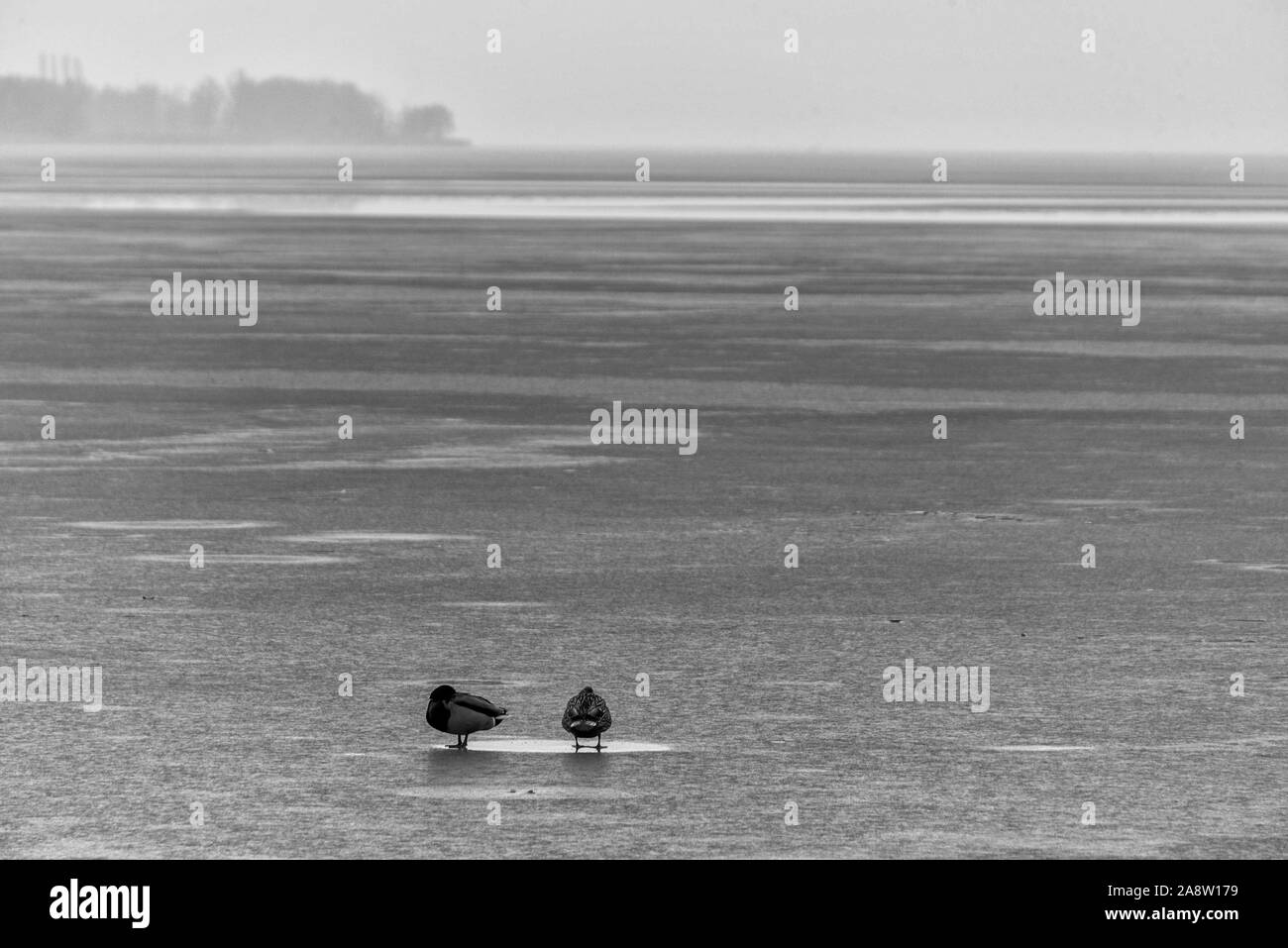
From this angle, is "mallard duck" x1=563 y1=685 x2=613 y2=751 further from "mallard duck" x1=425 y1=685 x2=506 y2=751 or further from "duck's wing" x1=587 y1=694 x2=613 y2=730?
"mallard duck" x1=425 y1=685 x2=506 y2=751

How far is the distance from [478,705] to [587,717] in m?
0.43

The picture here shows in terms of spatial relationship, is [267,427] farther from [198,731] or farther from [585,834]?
[585,834]

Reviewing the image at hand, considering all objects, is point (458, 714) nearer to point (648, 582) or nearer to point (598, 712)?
point (598, 712)

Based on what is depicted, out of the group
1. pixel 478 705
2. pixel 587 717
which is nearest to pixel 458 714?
pixel 478 705

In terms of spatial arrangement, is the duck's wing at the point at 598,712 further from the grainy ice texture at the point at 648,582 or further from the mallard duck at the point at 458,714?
the mallard duck at the point at 458,714

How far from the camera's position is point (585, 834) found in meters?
6.96

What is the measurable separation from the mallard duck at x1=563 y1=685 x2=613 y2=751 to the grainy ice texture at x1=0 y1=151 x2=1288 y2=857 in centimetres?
11

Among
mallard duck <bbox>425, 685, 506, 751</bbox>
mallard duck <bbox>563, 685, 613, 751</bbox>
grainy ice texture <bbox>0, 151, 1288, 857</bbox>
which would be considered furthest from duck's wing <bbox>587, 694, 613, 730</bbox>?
mallard duck <bbox>425, 685, 506, 751</bbox>

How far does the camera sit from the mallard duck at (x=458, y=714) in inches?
318

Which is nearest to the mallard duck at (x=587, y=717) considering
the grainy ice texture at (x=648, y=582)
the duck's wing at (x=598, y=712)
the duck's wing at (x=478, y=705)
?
the duck's wing at (x=598, y=712)

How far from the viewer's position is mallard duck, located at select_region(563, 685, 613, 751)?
7973 mm
